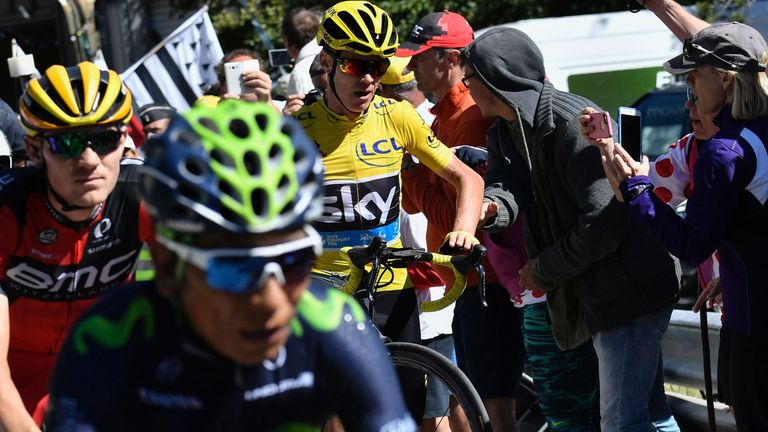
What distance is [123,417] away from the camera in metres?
2.38

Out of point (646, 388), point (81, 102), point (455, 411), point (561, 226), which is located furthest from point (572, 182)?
point (81, 102)

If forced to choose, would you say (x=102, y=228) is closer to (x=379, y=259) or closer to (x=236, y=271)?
(x=379, y=259)

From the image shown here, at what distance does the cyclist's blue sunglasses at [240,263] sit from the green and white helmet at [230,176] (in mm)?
39

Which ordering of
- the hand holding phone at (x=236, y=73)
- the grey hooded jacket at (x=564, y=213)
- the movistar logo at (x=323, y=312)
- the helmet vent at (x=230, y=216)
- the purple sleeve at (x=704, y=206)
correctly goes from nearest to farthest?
the helmet vent at (x=230, y=216)
the movistar logo at (x=323, y=312)
the purple sleeve at (x=704, y=206)
the grey hooded jacket at (x=564, y=213)
the hand holding phone at (x=236, y=73)

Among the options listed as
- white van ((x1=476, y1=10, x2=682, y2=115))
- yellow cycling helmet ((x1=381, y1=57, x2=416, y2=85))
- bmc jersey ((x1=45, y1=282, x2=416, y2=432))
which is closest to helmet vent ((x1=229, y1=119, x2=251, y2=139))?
bmc jersey ((x1=45, y1=282, x2=416, y2=432))

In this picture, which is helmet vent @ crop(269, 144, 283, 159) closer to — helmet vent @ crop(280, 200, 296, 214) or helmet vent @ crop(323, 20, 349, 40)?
helmet vent @ crop(280, 200, 296, 214)

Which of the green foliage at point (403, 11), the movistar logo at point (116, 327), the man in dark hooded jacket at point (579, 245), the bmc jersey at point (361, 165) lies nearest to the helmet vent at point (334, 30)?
the bmc jersey at point (361, 165)

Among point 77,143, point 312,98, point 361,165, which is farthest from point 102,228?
point 312,98

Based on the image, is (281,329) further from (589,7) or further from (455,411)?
(589,7)

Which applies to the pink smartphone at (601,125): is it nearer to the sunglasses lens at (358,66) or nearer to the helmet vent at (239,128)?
the sunglasses lens at (358,66)

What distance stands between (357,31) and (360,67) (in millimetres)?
171

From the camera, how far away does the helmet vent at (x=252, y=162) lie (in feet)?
7.20

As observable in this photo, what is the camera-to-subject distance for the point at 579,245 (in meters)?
4.70

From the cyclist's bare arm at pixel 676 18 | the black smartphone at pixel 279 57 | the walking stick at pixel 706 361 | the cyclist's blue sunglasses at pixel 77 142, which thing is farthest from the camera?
the black smartphone at pixel 279 57
